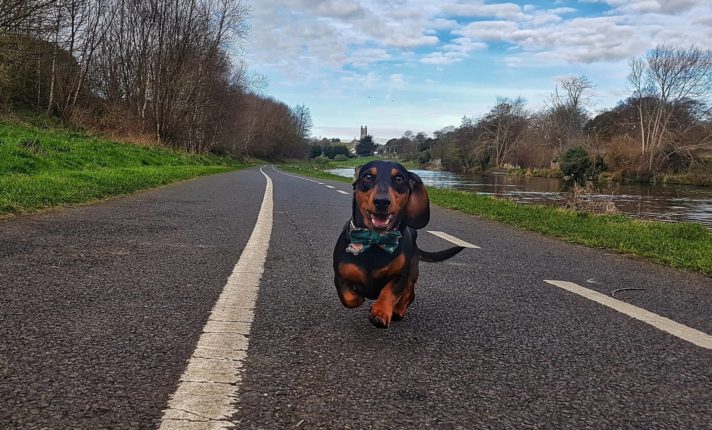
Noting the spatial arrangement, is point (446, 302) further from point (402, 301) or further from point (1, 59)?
point (1, 59)

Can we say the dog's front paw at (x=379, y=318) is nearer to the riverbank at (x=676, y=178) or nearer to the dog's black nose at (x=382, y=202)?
the dog's black nose at (x=382, y=202)

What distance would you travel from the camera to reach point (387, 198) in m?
2.26

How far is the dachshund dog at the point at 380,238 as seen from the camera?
2309 millimetres

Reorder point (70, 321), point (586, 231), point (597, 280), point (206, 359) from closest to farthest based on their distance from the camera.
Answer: point (206, 359), point (70, 321), point (597, 280), point (586, 231)

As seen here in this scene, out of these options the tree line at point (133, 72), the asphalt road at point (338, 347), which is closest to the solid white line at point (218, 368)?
the asphalt road at point (338, 347)

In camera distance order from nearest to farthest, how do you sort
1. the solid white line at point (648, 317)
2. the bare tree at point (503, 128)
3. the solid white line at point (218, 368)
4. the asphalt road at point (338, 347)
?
the solid white line at point (218, 368), the asphalt road at point (338, 347), the solid white line at point (648, 317), the bare tree at point (503, 128)

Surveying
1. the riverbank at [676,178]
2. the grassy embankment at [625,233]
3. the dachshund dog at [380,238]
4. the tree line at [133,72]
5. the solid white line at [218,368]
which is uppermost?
the tree line at [133,72]

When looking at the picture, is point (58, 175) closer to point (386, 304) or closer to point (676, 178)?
point (386, 304)

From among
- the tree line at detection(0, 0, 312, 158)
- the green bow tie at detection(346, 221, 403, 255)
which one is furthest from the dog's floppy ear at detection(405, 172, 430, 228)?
the tree line at detection(0, 0, 312, 158)

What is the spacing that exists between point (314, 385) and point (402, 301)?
0.87 metres

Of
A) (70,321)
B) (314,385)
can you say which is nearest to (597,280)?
(314,385)

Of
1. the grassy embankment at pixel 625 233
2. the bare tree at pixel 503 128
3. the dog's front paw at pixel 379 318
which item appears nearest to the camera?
the dog's front paw at pixel 379 318

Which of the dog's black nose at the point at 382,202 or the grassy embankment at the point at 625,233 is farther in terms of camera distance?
the grassy embankment at the point at 625,233

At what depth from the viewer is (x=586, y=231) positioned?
842cm
